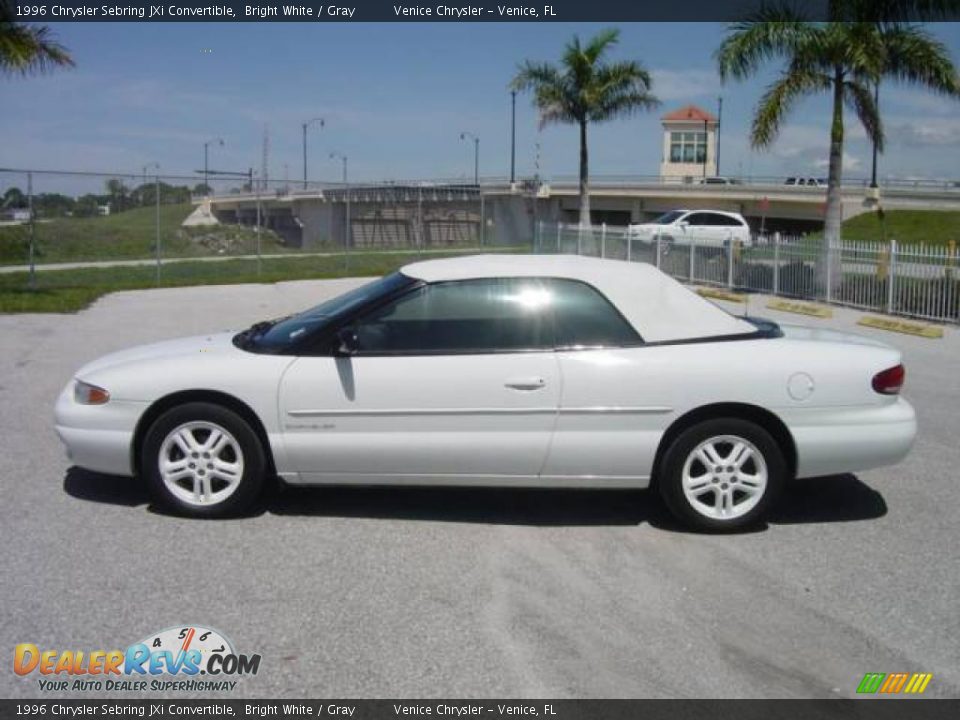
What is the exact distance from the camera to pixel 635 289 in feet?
18.9

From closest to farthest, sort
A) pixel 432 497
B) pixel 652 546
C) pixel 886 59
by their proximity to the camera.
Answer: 1. pixel 652 546
2. pixel 432 497
3. pixel 886 59

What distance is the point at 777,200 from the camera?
51.3 meters

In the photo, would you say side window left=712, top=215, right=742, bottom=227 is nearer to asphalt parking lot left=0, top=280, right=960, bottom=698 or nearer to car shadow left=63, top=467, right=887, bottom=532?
asphalt parking lot left=0, top=280, right=960, bottom=698

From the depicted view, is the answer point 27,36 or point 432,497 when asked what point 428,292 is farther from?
point 27,36

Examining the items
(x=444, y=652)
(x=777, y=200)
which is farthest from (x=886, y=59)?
(x=777, y=200)

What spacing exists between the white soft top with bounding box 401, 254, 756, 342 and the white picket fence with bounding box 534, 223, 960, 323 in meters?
11.7

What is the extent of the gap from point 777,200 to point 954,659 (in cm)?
4991

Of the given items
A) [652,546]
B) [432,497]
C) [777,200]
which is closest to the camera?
[652,546]

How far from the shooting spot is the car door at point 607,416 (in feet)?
17.7

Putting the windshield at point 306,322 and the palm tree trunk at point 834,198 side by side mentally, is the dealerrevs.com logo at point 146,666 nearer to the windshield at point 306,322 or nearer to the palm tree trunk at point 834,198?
the windshield at point 306,322

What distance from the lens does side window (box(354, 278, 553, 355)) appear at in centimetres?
555

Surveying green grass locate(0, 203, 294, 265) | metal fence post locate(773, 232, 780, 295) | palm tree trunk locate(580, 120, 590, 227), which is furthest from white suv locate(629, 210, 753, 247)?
green grass locate(0, 203, 294, 265)

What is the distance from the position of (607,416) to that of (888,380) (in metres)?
1.55

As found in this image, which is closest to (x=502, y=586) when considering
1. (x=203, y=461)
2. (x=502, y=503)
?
(x=502, y=503)
